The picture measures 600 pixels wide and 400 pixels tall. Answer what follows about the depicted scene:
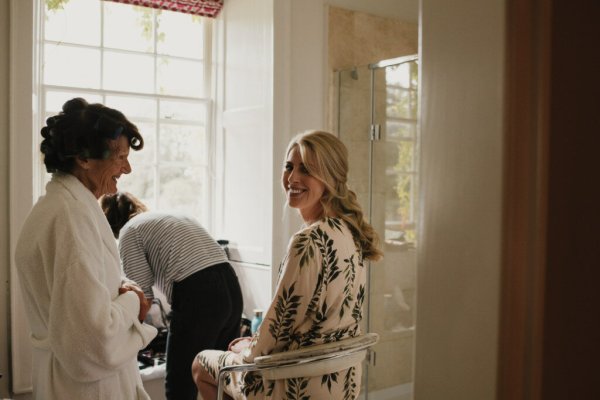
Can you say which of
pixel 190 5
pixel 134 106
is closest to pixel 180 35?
pixel 190 5

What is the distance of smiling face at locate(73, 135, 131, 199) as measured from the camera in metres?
1.59

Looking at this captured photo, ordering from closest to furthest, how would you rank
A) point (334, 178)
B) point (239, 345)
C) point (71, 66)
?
point (334, 178) → point (239, 345) → point (71, 66)

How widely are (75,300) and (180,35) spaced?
2837 millimetres

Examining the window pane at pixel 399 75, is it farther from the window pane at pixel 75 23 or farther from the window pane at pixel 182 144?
the window pane at pixel 75 23

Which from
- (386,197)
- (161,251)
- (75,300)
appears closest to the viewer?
(75,300)

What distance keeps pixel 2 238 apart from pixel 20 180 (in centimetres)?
31

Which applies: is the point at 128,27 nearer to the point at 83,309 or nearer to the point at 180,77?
the point at 180,77

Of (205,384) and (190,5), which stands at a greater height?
(190,5)

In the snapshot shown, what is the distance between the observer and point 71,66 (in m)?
3.48

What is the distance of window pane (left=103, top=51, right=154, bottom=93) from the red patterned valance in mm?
332

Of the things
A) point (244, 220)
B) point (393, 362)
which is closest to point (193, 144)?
point (244, 220)

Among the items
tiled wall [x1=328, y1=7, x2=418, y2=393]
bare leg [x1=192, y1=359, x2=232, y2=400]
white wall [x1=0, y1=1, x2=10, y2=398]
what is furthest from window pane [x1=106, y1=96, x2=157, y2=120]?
bare leg [x1=192, y1=359, x2=232, y2=400]

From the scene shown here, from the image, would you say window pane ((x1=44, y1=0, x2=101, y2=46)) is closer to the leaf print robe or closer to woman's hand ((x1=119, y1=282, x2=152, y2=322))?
woman's hand ((x1=119, y1=282, x2=152, y2=322))

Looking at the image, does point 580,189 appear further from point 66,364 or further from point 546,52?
point 66,364
